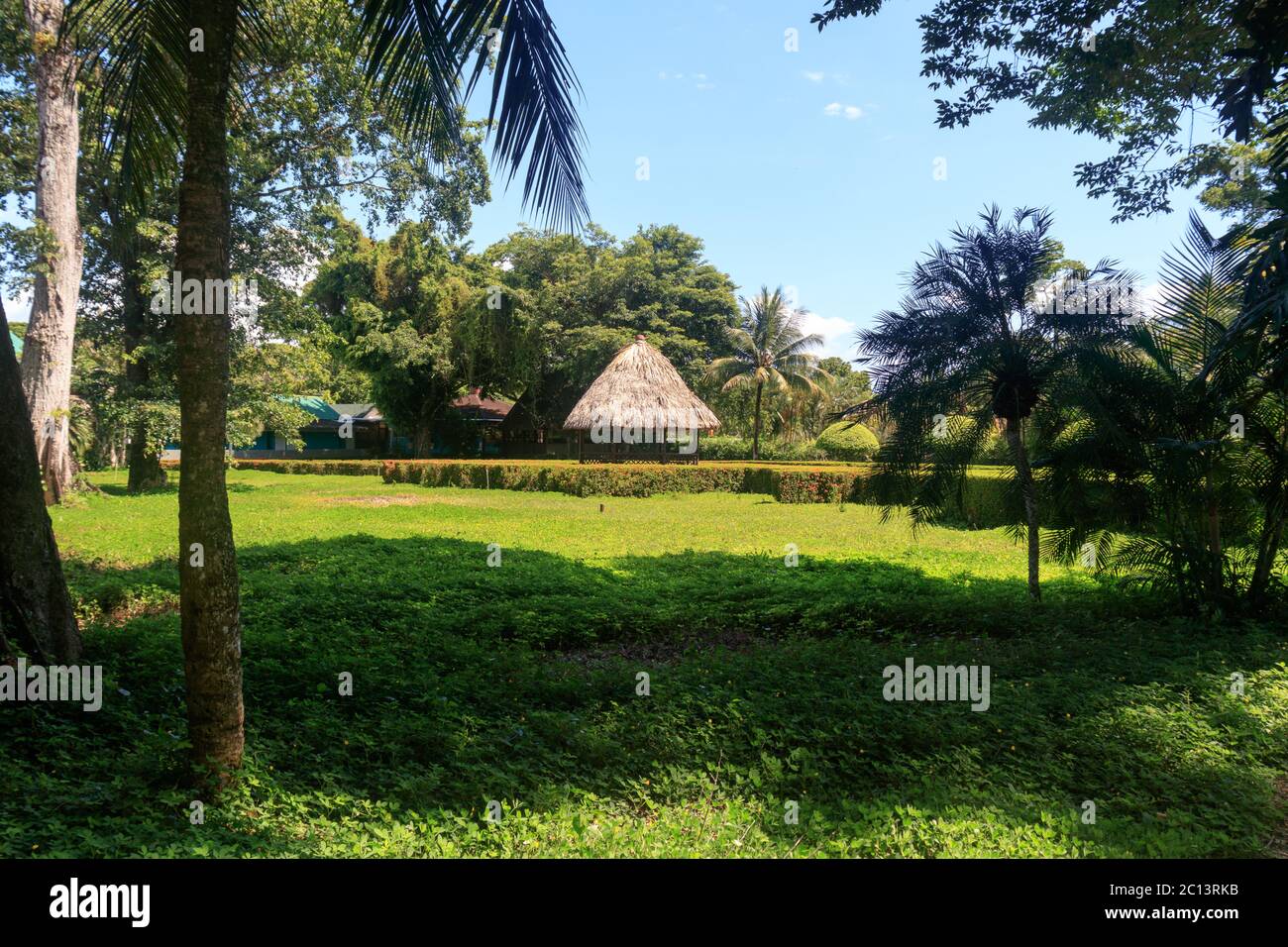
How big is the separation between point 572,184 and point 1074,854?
13.2ft

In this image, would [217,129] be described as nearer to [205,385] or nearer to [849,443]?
[205,385]

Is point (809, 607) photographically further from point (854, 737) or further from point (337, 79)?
point (337, 79)

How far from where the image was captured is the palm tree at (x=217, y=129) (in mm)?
3016

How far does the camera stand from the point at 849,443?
26781 millimetres

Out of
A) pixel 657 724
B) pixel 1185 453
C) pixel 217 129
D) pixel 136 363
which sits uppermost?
pixel 136 363

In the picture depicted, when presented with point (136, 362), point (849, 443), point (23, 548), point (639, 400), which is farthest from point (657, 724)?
point (849, 443)

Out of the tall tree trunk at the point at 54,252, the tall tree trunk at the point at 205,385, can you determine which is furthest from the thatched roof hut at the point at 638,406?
the tall tree trunk at the point at 205,385

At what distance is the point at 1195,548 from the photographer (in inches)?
267

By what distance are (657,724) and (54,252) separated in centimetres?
1300

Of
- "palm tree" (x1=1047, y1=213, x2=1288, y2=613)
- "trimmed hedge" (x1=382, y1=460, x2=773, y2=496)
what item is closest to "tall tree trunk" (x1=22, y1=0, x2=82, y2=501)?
"trimmed hedge" (x1=382, y1=460, x2=773, y2=496)

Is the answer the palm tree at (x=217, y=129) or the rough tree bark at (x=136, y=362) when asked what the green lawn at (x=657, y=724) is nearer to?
the palm tree at (x=217, y=129)

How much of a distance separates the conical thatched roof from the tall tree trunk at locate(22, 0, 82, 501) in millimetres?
14035

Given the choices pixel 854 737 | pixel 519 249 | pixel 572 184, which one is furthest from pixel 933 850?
pixel 519 249

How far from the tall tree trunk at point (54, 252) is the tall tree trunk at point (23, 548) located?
9.78 meters
